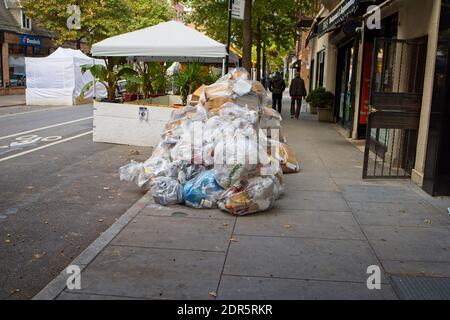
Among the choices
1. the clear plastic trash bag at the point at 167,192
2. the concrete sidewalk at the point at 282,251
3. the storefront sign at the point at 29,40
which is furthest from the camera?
the storefront sign at the point at 29,40

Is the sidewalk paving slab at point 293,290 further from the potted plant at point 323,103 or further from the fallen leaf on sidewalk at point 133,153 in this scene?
the potted plant at point 323,103

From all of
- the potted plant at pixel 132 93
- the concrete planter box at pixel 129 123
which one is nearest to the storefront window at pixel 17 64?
the potted plant at pixel 132 93

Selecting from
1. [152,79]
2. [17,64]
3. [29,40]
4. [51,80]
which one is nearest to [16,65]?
[17,64]

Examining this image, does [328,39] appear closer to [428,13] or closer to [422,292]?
[428,13]

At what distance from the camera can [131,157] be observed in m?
10.1

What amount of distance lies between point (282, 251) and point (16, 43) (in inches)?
1292

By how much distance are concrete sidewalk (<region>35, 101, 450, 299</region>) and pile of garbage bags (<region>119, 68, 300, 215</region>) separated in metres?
0.20

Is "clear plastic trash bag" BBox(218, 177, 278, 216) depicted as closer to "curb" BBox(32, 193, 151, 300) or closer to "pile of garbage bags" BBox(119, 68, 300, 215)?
"pile of garbage bags" BBox(119, 68, 300, 215)

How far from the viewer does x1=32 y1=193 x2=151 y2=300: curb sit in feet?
12.5

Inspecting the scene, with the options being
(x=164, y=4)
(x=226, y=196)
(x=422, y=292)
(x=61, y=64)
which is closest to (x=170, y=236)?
(x=226, y=196)

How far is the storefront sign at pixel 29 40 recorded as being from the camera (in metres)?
33.3

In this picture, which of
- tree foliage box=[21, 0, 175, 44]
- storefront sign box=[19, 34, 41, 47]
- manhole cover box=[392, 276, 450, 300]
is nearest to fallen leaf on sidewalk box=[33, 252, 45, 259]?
manhole cover box=[392, 276, 450, 300]

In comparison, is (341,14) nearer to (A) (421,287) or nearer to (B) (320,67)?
(A) (421,287)

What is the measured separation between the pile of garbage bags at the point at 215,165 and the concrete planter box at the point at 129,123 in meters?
3.49
